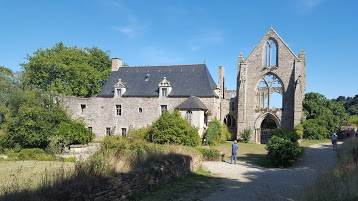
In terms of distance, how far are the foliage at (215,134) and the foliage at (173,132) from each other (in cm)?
351

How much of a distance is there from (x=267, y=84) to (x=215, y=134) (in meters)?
8.84

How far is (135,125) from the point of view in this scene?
35156mm

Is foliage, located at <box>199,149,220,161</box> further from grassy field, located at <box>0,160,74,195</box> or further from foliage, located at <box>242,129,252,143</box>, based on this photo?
foliage, located at <box>242,129,252,143</box>

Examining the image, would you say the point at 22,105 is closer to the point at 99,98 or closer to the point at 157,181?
the point at 99,98

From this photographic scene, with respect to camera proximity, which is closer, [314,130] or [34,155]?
[34,155]

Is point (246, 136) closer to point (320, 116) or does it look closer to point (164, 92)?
point (320, 116)

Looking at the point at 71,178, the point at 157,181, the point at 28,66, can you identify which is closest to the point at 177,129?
the point at 157,181

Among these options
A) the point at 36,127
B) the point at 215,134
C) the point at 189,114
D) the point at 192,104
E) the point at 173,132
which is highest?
the point at 192,104

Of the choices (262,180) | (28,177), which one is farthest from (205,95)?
(28,177)

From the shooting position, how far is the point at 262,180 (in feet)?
45.6

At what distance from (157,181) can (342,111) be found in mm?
33655

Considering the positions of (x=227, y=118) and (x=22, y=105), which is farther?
(x=227, y=118)

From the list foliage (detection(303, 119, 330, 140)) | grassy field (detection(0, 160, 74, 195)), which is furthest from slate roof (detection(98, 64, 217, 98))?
grassy field (detection(0, 160, 74, 195))

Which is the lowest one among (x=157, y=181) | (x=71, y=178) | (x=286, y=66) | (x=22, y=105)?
(x=157, y=181)
